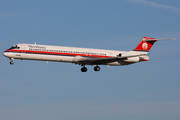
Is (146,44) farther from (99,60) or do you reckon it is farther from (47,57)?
(47,57)

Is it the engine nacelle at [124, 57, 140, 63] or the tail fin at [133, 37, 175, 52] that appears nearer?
the engine nacelle at [124, 57, 140, 63]

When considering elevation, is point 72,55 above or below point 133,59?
above

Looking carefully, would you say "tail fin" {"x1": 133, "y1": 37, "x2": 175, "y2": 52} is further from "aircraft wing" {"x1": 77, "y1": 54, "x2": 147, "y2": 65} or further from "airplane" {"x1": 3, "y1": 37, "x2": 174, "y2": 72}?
"aircraft wing" {"x1": 77, "y1": 54, "x2": 147, "y2": 65}

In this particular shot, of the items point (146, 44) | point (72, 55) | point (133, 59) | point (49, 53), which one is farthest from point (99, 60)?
point (146, 44)

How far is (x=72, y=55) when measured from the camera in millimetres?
50625

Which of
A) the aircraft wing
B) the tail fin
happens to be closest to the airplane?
the aircraft wing

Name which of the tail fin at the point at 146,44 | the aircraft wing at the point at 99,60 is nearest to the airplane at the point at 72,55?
the aircraft wing at the point at 99,60

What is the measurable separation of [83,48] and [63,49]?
343cm

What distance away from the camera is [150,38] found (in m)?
59.3

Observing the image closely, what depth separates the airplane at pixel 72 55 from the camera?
161 ft

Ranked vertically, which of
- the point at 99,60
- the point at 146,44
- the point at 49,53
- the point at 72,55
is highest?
the point at 146,44

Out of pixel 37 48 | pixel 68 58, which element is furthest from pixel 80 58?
pixel 37 48

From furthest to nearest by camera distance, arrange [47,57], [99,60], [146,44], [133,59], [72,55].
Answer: [146,44] → [133,59] → [99,60] → [72,55] → [47,57]

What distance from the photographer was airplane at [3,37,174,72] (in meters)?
49.0
